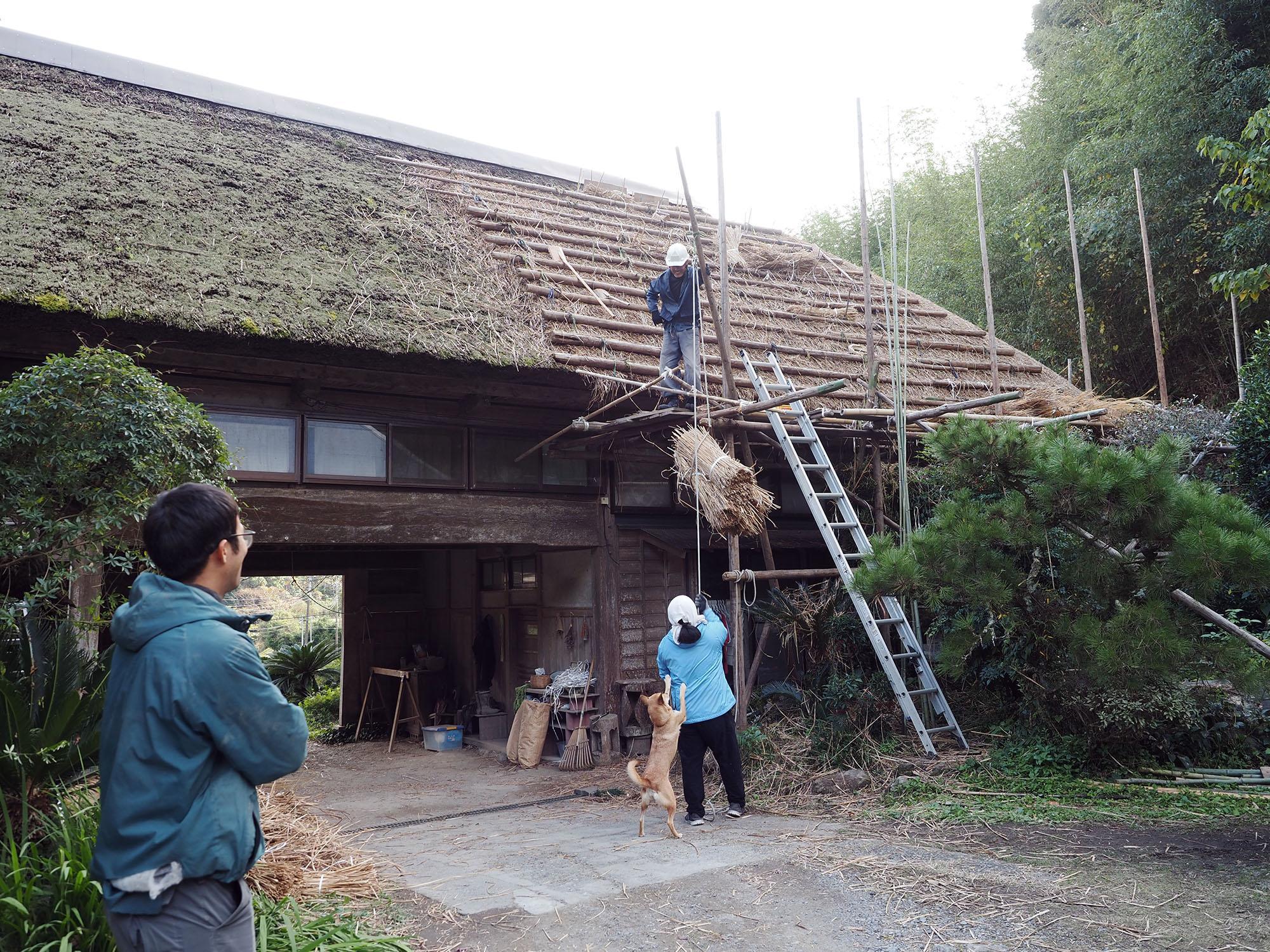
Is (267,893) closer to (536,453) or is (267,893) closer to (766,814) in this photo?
(766,814)

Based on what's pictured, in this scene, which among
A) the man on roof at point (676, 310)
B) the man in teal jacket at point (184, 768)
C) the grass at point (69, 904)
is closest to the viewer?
the man in teal jacket at point (184, 768)

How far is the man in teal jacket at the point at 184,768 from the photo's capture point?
72.0 inches

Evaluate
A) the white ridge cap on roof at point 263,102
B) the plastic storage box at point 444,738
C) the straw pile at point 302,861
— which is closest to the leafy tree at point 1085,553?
the straw pile at point 302,861

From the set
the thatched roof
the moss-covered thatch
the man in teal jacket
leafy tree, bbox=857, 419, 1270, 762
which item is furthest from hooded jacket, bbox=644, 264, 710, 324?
the man in teal jacket

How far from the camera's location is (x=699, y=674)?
5.65 meters

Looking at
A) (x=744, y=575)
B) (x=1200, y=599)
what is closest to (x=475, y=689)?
(x=744, y=575)

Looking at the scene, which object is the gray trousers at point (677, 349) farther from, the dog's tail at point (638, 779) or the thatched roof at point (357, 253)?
the dog's tail at point (638, 779)

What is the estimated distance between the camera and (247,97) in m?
9.95

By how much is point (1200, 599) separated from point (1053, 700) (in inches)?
90.8

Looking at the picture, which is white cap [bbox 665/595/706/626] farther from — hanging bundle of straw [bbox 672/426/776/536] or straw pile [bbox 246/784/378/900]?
straw pile [bbox 246/784/378/900]

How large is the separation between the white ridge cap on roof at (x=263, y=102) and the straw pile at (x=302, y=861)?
26.3 ft

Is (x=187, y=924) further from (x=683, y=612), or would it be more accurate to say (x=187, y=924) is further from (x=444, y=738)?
(x=444, y=738)

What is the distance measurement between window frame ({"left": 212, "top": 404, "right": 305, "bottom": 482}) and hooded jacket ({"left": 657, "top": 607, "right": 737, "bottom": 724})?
2.97m

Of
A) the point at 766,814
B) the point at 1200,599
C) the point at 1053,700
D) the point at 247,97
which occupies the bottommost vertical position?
the point at 766,814
